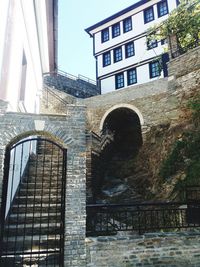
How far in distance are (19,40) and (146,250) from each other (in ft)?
21.0

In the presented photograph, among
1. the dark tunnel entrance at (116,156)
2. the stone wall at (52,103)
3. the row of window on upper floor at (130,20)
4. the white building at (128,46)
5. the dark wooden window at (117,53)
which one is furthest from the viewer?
the dark wooden window at (117,53)

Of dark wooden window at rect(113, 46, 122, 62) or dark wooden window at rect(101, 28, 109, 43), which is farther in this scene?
dark wooden window at rect(101, 28, 109, 43)

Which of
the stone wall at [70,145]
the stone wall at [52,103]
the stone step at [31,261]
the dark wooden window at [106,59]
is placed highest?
the dark wooden window at [106,59]

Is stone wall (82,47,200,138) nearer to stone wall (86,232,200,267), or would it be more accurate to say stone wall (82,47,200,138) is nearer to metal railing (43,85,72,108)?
metal railing (43,85,72,108)

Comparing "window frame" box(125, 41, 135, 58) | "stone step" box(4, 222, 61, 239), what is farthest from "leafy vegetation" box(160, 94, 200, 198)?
"window frame" box(125, 41, 135, 58)

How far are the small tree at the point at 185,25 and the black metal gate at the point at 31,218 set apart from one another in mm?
11301

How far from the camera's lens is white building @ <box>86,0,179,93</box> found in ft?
75.2

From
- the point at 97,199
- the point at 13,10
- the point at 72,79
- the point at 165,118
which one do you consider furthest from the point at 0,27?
the point at 72,79

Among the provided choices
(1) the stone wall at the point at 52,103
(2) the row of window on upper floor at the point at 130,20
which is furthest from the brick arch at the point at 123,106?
(2) the row of window on upper floor at the point at 130,20

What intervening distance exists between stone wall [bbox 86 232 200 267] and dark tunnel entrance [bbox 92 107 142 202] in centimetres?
509

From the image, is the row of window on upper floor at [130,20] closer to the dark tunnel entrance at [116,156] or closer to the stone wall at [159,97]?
the stone wall at [159,97]

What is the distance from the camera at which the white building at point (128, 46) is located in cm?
2291

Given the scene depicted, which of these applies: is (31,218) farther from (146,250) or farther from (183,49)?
(183,49)

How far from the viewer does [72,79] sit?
2378cm
